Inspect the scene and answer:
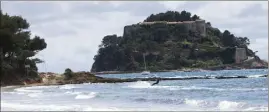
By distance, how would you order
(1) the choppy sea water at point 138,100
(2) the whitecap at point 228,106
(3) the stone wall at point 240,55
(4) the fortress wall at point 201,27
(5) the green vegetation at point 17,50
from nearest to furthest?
(1) the choppy sea water at point 138,100, (2) the whitecap at point 228,106, (5) the green vegetation at point 17,50, (3) the stone wall at point 240,55, (4) the fortress wall at point 201,27

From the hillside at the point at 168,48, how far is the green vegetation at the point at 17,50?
103939mm

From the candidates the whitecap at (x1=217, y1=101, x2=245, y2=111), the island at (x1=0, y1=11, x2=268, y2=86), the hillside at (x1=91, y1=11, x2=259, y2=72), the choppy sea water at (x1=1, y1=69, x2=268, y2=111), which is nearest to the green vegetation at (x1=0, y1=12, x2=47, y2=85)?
the choppy sea water at (x1=1, y1=69, x2=268, y2=111)

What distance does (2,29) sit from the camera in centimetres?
5234

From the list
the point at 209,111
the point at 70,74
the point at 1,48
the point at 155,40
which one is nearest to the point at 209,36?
the point at 155,40

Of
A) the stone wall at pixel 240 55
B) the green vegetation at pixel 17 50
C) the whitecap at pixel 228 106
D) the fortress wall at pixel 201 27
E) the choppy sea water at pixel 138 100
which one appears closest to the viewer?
the choppy sea water at pixel 138 100

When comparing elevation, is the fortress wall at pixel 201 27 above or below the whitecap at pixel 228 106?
above

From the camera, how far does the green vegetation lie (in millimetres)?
53594

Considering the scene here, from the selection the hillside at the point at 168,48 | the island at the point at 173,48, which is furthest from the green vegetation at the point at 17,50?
the hillside at the point at 168,48

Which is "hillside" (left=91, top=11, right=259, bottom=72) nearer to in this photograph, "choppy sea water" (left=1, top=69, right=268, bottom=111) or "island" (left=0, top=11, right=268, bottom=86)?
"island" (left=0, top=11, right=268, bottom=86)

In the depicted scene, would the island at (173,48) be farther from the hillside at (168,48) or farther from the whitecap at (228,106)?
the whitecap at (228,106)

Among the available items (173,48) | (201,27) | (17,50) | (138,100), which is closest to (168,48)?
(173,48)

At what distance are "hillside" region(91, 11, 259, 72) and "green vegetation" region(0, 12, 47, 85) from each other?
104 m

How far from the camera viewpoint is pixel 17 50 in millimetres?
56781

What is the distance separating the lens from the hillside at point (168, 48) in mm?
164750
